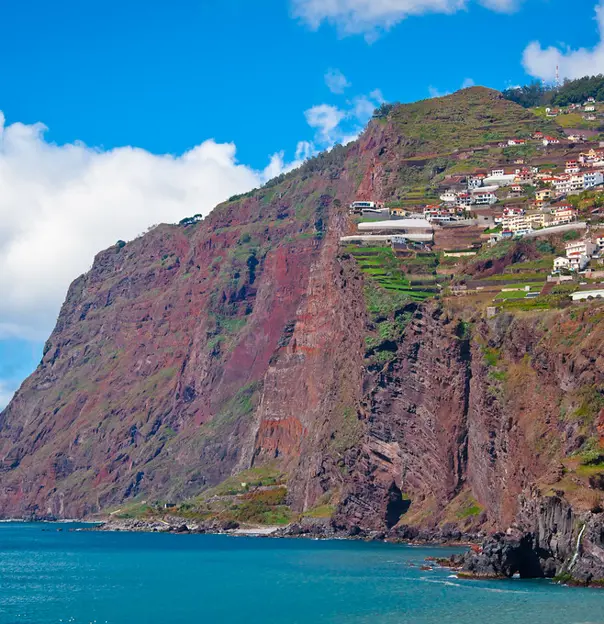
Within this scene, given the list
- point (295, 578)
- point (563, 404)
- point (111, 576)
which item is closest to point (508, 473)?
point (563, 404)

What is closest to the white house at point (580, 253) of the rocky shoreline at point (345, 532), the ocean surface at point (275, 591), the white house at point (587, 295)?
the white house at point (587, 295)

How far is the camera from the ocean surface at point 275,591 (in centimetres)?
8825

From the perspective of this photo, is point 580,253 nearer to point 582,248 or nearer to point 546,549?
point 582,248

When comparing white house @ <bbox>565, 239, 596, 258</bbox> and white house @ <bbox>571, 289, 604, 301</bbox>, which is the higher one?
white house @ <bbox>565, 239, 596, 258</bbox>

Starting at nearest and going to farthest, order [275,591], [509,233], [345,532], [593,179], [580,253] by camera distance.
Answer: [275,591], [580,253], [345,532], [509,233], [593,179]

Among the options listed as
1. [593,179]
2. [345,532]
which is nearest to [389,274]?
[345,532]

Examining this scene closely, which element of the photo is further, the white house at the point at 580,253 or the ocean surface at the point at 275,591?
the white house at the point at 580,253

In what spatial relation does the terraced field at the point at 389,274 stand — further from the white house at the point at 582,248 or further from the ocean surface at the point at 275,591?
the ocean surface at the point at 275,591

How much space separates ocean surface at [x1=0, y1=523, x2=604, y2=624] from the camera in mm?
88250

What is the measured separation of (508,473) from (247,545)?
4462 centimetres

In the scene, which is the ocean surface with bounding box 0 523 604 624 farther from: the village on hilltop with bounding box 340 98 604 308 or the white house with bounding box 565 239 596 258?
the white house with bounding box 565 239 596 258

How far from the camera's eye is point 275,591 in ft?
347

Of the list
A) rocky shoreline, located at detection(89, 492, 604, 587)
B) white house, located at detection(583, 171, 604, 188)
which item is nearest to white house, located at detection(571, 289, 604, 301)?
rocky shoreline, located at detection(89, 492, 604, 587)

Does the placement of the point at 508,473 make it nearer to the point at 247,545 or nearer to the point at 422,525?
the point at 422,525
